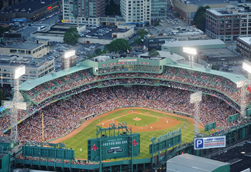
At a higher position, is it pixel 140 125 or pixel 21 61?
pixel 21 61

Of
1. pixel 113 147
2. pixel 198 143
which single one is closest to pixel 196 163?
pixel 198 143

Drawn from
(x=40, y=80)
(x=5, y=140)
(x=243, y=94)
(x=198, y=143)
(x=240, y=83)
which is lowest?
(x=198, y=143)

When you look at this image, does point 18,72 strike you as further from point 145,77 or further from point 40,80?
point 145,77

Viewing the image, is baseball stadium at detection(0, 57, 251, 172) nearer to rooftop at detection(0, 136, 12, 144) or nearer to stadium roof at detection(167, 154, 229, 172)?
rooftop at detection(0, 136, 12, 144)

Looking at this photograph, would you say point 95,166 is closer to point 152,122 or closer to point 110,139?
point 110,139

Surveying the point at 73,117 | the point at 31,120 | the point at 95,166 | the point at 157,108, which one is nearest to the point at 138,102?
the point at 157,108

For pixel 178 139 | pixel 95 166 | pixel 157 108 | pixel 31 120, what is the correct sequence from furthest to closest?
pixel 157 108 < pixel 31 120 < pixel 178 139 < pixel 95 166

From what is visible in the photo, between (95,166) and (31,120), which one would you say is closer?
(95,166)
